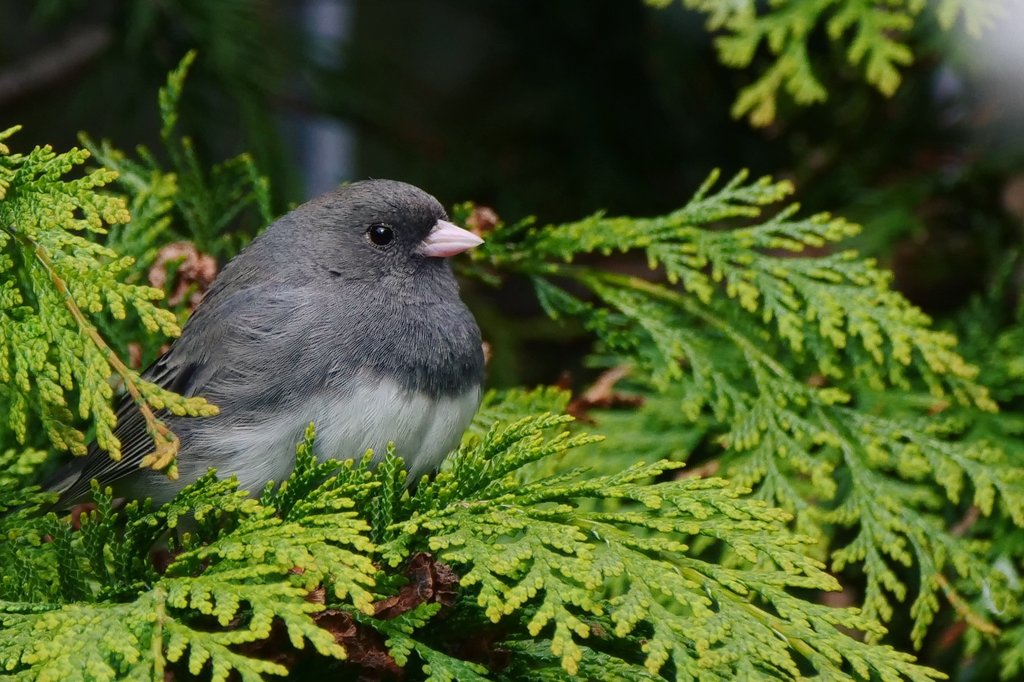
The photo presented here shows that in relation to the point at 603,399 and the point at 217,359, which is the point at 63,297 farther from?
the point at 603,399

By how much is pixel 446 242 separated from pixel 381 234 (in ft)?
0.35

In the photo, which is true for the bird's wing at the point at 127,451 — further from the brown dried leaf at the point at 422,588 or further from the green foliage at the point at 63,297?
the brown dried leaf at the point at 422,588

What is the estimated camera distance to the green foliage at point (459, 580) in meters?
1.07

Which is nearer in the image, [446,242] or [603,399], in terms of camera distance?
[446,242]

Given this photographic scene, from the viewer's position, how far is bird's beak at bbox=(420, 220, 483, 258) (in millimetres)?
1730

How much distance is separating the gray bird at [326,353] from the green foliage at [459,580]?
0.21 meters

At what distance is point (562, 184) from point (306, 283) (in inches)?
54.3

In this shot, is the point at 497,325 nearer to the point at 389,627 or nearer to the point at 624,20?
the point at 624,20

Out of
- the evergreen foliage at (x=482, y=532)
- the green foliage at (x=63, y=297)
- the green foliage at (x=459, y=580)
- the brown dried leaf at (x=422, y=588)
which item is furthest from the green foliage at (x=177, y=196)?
the brown dried leaf at (x=422, y=588)

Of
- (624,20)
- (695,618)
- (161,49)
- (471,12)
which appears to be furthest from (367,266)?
(471,12)

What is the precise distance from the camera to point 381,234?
1.75 meters

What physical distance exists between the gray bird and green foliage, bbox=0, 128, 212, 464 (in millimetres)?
290

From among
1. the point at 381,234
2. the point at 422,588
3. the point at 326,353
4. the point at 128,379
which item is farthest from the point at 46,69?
the point at 422,588

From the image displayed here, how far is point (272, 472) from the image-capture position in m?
1.49
